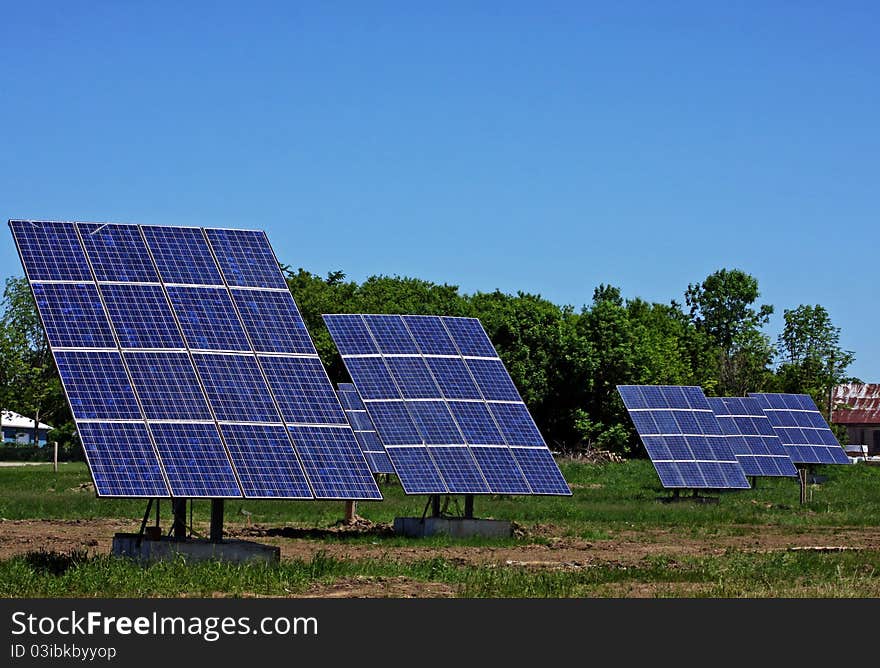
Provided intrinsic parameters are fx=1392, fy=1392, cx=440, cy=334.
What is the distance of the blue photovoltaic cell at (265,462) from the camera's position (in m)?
20.0

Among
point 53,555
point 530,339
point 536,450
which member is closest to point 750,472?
point 536,450

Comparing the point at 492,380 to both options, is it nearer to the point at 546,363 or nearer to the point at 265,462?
the point at 265,462

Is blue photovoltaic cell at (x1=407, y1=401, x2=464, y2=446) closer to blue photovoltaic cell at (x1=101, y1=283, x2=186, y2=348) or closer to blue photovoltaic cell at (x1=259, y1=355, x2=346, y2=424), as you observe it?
blue photovoltaic cell at (x1=259, y1=355, x2=346, y2=424)

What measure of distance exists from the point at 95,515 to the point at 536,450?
36.5 feet

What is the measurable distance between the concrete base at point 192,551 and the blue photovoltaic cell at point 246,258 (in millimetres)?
4381

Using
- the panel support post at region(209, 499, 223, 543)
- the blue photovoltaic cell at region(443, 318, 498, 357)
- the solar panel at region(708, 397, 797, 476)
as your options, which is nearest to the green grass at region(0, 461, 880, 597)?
the solar panel at region(708, 397, 797, 476)

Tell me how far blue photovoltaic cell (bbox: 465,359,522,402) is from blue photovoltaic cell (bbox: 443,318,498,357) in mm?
346

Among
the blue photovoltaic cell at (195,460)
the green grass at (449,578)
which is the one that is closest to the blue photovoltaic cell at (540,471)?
the green grass at (449,578)

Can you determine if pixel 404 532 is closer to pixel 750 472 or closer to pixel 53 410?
pixel 750 472

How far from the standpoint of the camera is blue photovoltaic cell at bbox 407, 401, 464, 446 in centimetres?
2922

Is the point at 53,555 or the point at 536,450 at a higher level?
the point at 536,450

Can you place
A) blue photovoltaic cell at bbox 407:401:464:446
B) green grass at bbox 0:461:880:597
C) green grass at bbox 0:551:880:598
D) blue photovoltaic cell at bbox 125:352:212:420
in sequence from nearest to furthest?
green grass at bbox 0:551:880:598 < green grass at bbox 0:461:880:597 < blue photovoltaic cell at bbox 125:352:212:420 < blue photovoltaic cell at bbox 407:401:464:446

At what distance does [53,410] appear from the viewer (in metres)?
81.1

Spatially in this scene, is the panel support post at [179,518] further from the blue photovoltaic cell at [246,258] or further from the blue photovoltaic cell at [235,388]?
the blue photovoltaic cell at [246,258]
